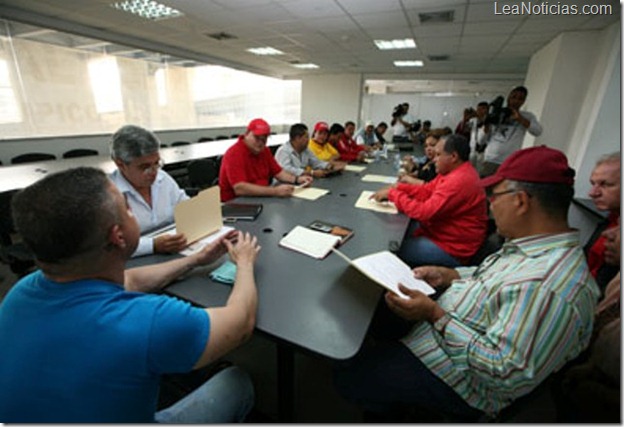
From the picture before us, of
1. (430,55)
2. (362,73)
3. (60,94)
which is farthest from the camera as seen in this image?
(362,73)

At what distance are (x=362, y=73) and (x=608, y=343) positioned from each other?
9.35 metres

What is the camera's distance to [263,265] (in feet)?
3.97

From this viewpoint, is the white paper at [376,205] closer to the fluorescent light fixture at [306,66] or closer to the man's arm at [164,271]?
the man's arm at [164,271]

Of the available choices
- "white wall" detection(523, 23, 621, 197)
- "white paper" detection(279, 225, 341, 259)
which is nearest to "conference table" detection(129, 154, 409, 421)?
"white paper" detection(279, 225, 341, 259)

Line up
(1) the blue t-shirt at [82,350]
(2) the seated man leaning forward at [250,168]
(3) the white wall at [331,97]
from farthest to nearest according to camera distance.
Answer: (3) the white wall at [331,97] → (2) the seated man leaning forward at [250,168] → (1) the blue t-shirt at [82,350]

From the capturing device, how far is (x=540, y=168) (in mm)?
881

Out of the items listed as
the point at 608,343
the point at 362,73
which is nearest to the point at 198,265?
the point at 608,343

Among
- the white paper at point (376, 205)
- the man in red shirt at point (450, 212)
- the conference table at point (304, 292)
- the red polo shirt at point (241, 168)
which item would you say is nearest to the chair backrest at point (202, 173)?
the red polo shirt at point (241, 168)

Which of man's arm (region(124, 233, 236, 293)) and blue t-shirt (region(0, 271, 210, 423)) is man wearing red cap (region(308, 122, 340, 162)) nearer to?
man's arm (region(124, 233, 236, 293))

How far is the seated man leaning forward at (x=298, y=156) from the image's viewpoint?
2.99 metres

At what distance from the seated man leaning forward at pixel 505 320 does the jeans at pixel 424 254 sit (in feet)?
2.42

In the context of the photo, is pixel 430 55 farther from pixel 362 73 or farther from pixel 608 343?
pixel 608 343

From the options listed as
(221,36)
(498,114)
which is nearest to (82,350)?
(498,114)

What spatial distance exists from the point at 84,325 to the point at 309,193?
183 centimetres
